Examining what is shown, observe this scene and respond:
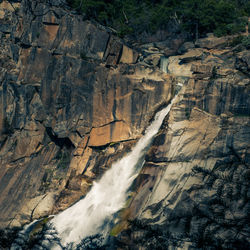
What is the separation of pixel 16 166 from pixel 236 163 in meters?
22.8

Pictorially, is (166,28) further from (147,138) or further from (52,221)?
(52,221)

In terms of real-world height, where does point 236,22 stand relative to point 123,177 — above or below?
above

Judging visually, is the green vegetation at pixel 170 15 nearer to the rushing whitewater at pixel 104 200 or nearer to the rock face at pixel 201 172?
the rock face at pixel 201 172

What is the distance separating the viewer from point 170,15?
166 ft

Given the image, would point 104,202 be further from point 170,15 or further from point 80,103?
point 170,15

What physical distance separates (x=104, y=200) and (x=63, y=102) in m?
11.9

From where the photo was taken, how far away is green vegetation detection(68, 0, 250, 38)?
46.0 metres

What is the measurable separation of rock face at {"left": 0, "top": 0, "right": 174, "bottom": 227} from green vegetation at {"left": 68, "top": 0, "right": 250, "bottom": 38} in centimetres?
1018

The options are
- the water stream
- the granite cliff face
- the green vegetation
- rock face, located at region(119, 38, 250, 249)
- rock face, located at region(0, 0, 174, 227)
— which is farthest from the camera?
the green vegetation

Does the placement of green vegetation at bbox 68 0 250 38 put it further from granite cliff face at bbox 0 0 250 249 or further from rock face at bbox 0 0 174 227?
rock face at bbox 0 0 174 227

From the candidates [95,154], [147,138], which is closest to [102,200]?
[95,154]

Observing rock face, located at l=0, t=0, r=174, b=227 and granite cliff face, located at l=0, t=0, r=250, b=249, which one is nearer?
granite cliff face, located at l=0, t=0, r=250, b=249

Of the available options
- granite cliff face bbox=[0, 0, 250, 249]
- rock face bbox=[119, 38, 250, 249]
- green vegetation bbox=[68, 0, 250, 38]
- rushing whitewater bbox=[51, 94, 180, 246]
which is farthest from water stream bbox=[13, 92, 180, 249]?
green vegetation bbox=[68, 0, 250, 38]

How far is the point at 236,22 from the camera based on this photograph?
151 feet
